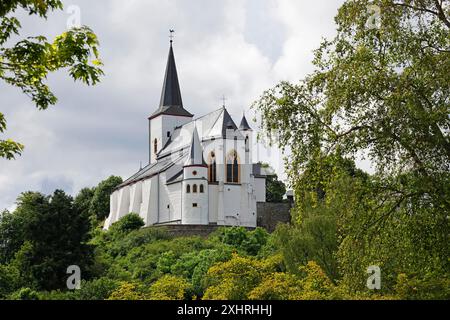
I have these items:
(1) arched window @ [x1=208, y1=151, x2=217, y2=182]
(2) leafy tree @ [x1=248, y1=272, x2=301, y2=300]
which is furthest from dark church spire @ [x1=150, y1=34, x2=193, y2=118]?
(2) leafy tree @ [x1=248, y1=272, x2=301, y2=300]

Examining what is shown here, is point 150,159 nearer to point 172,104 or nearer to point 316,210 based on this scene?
point 172,104

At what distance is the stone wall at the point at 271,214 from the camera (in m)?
66.8

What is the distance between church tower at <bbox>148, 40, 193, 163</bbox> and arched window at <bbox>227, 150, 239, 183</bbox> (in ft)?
52.8

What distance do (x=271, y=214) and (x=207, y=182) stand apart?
624 centimetres

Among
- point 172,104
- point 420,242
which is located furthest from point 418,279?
point 172,104

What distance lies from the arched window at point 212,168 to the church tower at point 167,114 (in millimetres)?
15186

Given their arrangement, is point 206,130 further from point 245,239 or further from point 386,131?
point 386,131

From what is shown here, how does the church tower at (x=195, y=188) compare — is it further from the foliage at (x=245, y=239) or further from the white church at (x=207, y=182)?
the foliage at (x=245, y=239)

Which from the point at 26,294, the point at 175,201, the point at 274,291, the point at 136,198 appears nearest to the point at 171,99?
the point at 136,198

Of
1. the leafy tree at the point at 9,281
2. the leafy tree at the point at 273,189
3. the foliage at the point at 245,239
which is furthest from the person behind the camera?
the leafy tree at the point at 273,189

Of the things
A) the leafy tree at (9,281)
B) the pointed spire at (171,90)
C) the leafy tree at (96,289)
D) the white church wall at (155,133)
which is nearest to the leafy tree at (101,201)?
the white church wall at (155,133)

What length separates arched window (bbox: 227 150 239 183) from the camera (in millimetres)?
66188

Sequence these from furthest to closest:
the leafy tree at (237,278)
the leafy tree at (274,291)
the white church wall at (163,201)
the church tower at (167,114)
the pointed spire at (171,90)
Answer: the pointed spire at (171,90) → the church tower at (167,114) → the white church wall at (163,201) → the leafy tree at (237,278) → the leafy tree at (274,291)

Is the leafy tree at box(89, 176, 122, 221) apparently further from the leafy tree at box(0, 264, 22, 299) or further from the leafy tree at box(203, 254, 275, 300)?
the leafy tree at box(203, 254, 275, 300)
